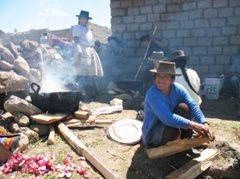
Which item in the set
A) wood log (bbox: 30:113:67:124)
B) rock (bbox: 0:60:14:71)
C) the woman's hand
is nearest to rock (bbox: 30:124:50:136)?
wood log (bbox: 30:113:67:124)

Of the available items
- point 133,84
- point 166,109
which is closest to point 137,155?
point 166,109

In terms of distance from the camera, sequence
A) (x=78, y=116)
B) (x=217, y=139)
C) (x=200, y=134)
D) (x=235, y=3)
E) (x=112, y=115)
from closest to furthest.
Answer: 1. (x=200, y=134)
2. (x=217, y=139)
3. (x=78, y=116)
4. (x=112, y=115)
5. (x=235, y=3)

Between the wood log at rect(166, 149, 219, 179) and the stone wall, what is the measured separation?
5.88 metres

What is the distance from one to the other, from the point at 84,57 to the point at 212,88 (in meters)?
3.60

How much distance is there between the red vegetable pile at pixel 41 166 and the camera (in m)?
4.52

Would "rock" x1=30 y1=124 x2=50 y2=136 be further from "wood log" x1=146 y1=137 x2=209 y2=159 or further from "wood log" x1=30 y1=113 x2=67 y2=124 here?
"wood log" x1=146 y1=137 x2=209 y2=159

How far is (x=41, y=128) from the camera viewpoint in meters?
5.94

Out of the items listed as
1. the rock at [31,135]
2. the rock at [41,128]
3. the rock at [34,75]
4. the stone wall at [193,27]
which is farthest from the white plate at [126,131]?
the stone wall at [193,27]

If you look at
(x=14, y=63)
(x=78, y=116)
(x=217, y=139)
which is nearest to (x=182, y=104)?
(x=217, y=139)

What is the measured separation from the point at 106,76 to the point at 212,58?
3.44 meters

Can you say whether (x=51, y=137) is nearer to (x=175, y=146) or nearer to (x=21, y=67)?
(x=175, y=146)

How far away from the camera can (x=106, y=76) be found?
35.5ft

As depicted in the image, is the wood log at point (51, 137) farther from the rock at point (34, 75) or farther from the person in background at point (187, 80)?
the rock at point (34, 75)

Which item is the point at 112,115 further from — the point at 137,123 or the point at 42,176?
the point at 42,176
